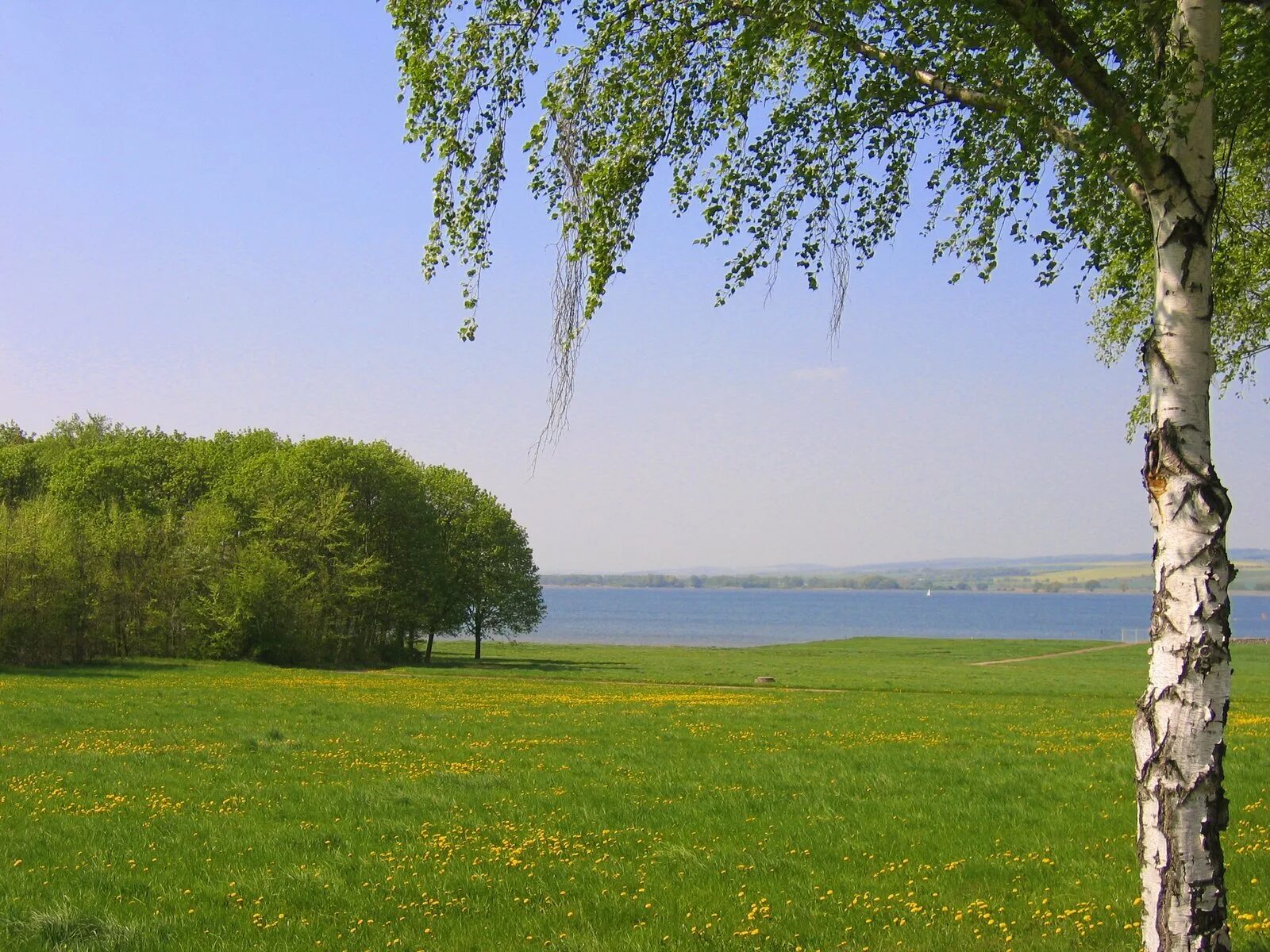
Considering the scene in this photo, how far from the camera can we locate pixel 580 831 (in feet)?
37.9

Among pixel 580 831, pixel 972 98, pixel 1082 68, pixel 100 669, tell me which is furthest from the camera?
pixel 100 669

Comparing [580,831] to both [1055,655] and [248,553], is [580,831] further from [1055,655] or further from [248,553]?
[1055,655]

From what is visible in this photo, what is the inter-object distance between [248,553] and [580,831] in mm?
51333

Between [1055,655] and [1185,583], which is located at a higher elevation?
[1185,583]

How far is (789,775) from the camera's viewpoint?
15.1m

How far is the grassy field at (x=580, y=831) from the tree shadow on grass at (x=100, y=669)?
18781mm

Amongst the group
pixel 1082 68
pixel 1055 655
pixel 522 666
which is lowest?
pixel 1055 655

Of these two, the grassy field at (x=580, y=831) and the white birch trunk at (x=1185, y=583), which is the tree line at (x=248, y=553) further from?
the white birch trunk at (x=1185, y=583)

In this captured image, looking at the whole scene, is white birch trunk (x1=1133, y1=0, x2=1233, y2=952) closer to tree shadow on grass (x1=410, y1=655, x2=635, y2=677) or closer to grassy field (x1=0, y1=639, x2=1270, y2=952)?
grassy field (x1=0, y1=639, x2=1270, y2=952)

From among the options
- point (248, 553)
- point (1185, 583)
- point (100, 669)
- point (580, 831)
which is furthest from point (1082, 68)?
point (248, 553)

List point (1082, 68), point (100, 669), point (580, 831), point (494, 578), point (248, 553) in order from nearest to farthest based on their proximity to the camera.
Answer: point (1082, 68) → point (580, 831) → point (100, 669) → point (248, 553) → point (494, 578)

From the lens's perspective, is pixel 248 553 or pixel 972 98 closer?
pixel 972 98

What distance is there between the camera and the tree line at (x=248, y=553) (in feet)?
164

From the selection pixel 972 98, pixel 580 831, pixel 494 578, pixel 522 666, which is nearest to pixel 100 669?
pixel 522 666
